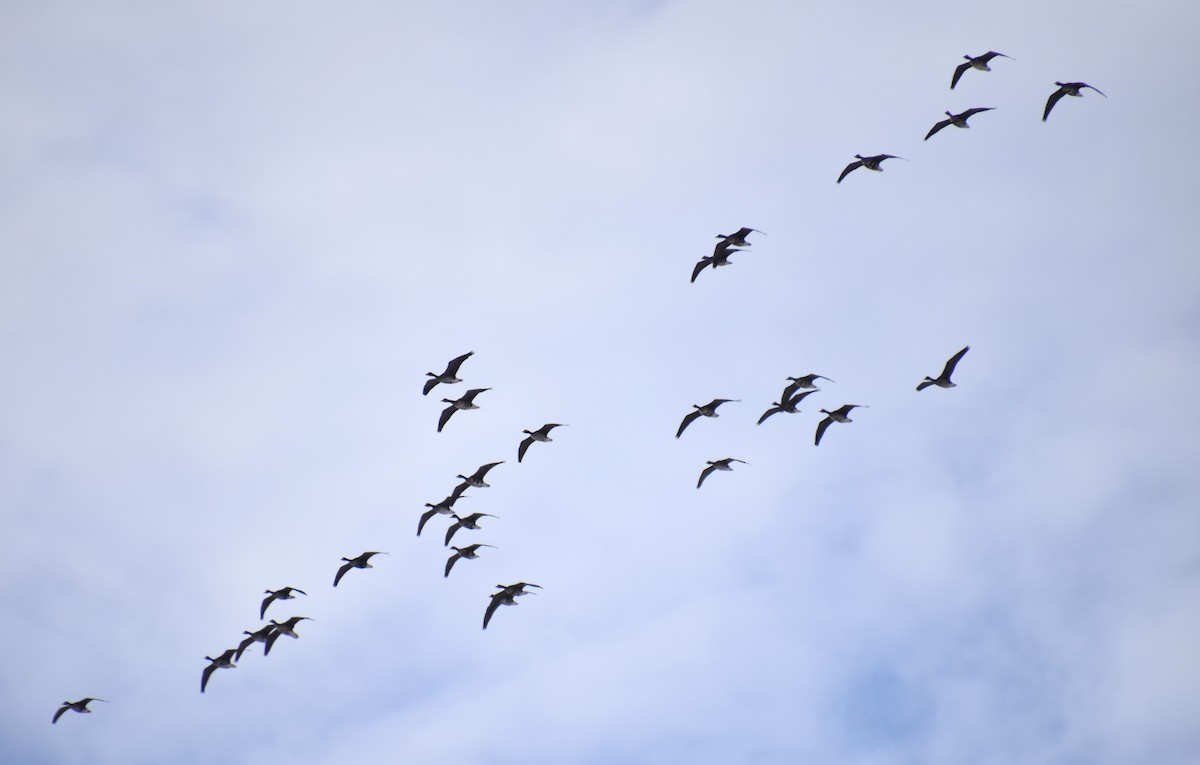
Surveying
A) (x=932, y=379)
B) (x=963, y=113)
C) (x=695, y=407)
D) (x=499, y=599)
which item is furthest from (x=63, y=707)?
(x=963, y=113)

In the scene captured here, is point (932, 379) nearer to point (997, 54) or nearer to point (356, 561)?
point (997, 54)

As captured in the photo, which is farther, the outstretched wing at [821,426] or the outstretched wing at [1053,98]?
the outstretched wing at [821,426]

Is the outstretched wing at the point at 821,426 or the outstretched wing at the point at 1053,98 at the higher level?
the outstretched wing at the point at 1053,98

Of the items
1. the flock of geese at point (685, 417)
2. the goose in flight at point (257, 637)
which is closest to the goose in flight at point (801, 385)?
the flock of geese at point (685, 417)

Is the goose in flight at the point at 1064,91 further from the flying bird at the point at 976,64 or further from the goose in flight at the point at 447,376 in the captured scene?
the goose in flight at the point at 447,376

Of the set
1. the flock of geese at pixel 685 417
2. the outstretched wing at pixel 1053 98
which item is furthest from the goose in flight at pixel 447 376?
the outstretched wing at pixel 1053 98

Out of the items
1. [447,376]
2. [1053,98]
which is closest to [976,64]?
[1053,98]

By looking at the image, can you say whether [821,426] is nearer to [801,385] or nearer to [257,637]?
[801,385]

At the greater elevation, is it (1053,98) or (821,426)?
(1053,98)

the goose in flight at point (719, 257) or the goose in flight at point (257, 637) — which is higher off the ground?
the goose in flight at point (719, 257)

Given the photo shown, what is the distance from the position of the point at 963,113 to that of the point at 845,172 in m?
6.27

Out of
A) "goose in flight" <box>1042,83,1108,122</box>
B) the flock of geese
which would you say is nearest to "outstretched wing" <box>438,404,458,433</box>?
the flock of geese

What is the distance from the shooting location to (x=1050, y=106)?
220 ft

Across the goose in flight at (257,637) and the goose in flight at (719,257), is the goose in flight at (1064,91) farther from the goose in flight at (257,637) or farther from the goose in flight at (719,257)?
the goose in flight at (257,637)
